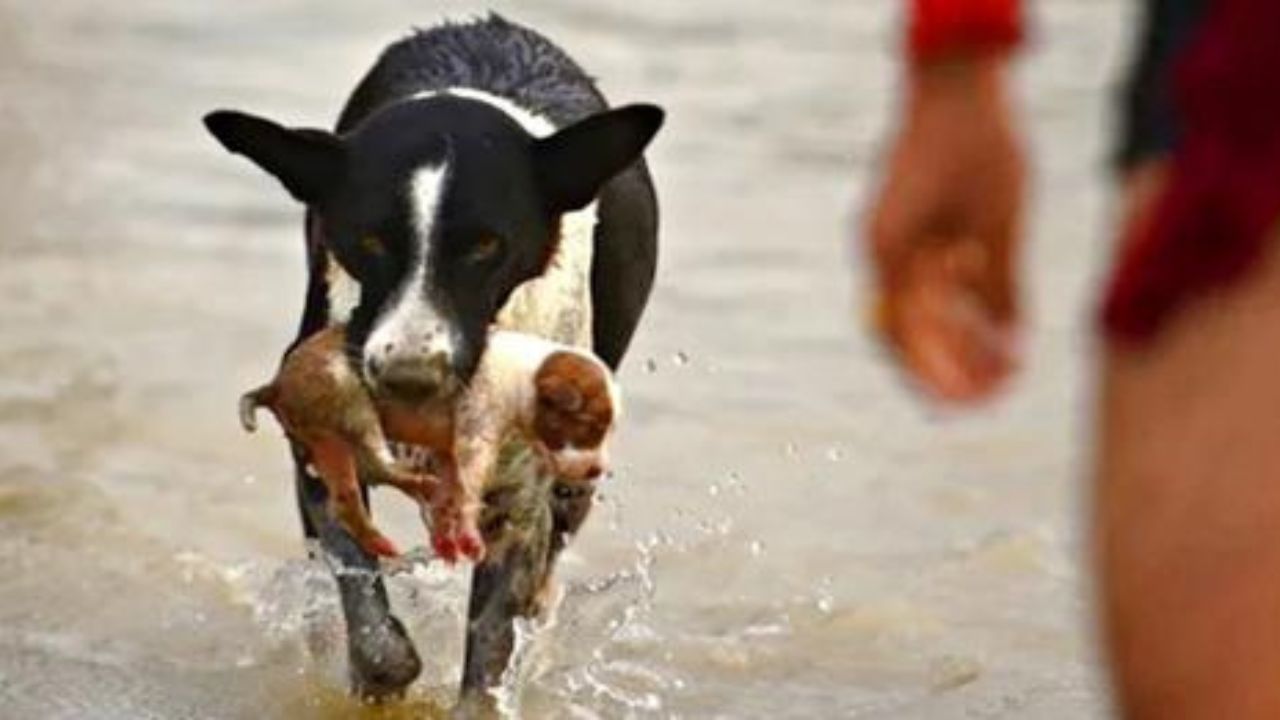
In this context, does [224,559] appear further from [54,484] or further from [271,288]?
[271,288]

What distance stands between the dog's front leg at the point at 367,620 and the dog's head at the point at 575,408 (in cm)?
59

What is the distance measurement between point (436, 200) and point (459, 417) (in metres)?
0.39

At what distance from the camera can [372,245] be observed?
596 centimetres

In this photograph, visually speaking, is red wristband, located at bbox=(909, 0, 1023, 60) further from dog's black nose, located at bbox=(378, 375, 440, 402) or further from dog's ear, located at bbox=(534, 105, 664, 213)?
dog's ear, located at bbox=(534, 105, 664, 213)

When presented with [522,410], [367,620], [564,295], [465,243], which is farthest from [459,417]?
[367,620]

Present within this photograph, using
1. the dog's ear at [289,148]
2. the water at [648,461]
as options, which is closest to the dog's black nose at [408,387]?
the dog's ear at [289,148]

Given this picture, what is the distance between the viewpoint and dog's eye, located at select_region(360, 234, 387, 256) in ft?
19.5

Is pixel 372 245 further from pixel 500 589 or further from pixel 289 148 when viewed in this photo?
pixel 500 589

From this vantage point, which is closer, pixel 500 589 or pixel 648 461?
pixel 500 589

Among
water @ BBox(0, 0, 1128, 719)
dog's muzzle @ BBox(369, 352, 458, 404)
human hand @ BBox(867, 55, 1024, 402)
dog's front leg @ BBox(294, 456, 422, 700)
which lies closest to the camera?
human hand @ BBox(867, 55, 1024, 402)

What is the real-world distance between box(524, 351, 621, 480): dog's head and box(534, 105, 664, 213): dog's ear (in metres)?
0.40

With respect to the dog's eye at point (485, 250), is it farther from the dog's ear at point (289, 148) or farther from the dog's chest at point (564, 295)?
the dog's ear at point (289, 148)

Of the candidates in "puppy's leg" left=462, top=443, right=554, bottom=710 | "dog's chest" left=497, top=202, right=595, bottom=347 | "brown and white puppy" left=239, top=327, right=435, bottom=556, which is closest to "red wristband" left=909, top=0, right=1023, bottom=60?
"brown and white puppy" left=239, top=327, right=435, bottom=556

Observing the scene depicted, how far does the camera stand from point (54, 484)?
26.9ft
